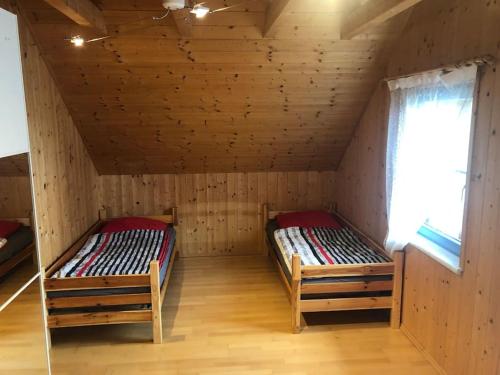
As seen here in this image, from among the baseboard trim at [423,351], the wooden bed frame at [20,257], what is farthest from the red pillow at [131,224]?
the baseboard trim at [423,351]

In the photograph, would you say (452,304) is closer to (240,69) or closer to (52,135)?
(240,69)

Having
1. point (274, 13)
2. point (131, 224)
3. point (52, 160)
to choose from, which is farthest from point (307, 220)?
point (52, 160)

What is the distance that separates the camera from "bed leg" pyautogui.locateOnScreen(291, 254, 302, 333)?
301 cm

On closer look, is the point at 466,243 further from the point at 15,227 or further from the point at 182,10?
the point at 15,227

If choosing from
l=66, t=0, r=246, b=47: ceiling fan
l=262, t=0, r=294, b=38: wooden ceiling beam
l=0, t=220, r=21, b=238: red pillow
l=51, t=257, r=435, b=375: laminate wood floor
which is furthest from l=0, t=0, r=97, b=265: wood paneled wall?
l=262, t=0, r=294, b=38: wooden ceiling beam

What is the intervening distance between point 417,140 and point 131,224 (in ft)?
9.46

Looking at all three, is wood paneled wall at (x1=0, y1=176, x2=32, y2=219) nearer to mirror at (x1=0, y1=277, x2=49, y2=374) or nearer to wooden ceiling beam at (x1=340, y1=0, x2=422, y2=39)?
mirror at (x1=0, y1=277, x2=49, y2=374)

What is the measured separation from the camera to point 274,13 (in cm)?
258

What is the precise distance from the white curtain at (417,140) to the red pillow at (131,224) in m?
2.37

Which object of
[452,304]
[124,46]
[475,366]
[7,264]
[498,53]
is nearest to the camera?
[7,264]

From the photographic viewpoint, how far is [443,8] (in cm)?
253

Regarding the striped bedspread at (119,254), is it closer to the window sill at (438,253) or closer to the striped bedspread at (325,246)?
the striped bedspread at (325,246)

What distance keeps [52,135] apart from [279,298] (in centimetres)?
233

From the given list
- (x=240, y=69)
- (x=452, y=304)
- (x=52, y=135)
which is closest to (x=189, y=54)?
(x=240, y=69)
